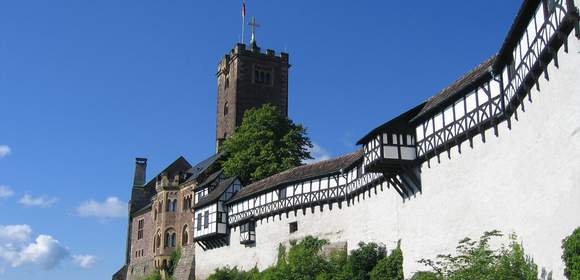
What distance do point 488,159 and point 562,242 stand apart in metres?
6.58

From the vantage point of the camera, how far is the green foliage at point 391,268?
31547mm

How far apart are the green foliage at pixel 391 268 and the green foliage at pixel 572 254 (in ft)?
45.6

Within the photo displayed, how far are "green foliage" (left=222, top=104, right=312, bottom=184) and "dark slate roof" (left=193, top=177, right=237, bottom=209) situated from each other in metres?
1.17

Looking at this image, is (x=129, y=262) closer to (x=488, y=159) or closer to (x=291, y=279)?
(x=291, y=279)

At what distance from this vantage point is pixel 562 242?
61.3 feet

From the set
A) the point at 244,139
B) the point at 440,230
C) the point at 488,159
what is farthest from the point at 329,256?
the point at 244,139

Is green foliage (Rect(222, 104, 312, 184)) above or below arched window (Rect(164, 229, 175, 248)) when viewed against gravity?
above

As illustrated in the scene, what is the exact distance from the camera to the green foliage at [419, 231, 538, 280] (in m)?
21.5

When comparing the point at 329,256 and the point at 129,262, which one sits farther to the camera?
the point at 129,262

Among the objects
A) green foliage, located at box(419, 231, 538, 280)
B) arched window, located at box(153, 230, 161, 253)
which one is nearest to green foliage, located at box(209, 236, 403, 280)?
green foliage, located at box(419, 231, 538, 280)

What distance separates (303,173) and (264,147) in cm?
1401

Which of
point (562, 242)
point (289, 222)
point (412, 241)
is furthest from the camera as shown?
point (289, 222)

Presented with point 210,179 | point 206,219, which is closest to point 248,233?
point 206,219

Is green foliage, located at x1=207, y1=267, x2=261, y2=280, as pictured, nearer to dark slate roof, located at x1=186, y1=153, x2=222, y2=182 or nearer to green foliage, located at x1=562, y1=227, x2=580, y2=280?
dark slate roof, located at x1=186, y1=153, x2=222, y2=182
